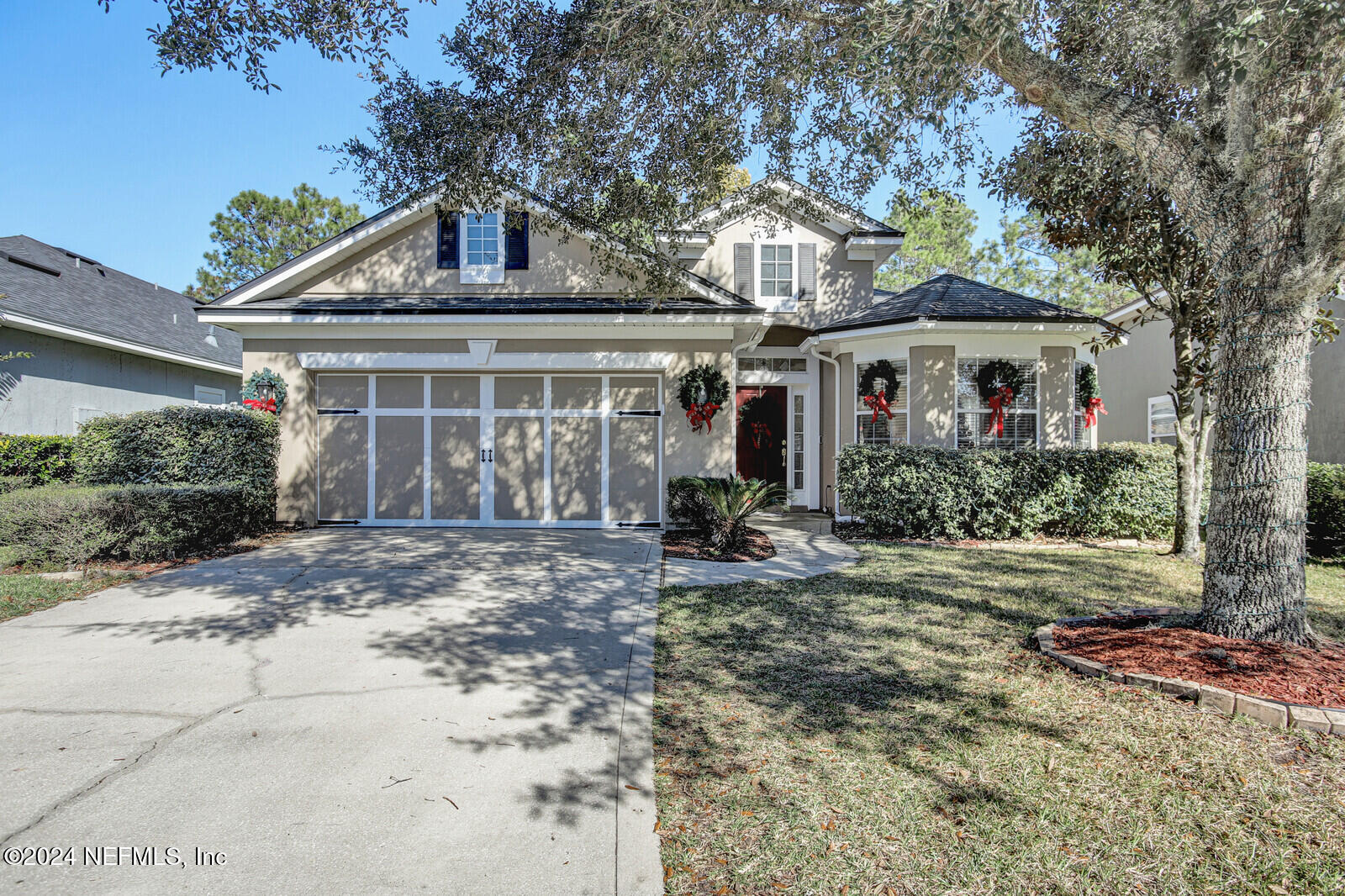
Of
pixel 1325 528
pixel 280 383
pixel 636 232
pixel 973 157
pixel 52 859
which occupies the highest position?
pixel 973 157

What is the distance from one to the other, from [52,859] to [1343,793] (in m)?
5.31

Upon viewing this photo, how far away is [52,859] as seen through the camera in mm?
2586

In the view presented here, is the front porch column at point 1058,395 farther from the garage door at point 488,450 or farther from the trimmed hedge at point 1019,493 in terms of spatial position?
the garage door at point 488,450

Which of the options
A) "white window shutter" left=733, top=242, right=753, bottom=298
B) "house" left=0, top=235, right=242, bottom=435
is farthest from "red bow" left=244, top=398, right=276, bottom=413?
"white window shutter" left=733, top=242, right=753, bottom=298

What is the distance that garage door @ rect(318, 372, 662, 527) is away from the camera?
430 inches

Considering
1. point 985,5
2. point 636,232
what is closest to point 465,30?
point 636,232

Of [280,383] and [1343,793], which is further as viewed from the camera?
[280,383]

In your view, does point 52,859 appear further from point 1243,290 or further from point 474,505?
point 474,505

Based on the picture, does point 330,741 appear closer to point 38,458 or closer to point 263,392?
point 263,392

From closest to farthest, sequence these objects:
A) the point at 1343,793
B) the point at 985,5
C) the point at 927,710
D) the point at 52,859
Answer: the point at 52,859
the point at 1343,793
the point at 927,710
the point at 985,5

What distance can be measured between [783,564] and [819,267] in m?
7.92

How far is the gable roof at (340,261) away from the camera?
1056 cm

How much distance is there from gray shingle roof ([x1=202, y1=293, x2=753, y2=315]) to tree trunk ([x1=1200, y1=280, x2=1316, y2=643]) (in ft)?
21.6

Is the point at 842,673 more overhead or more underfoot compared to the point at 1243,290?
more underfoot
